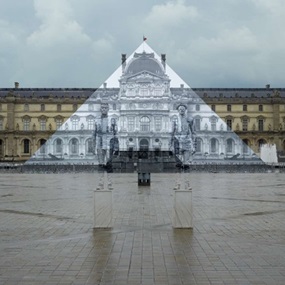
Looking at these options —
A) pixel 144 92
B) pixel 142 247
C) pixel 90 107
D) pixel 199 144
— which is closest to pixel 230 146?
pixel 199 144

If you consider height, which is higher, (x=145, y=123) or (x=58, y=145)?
(x=145, y=123)

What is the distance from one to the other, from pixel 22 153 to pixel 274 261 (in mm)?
76465

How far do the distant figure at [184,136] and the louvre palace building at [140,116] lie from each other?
37.8 inches

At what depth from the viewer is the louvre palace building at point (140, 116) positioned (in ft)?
237

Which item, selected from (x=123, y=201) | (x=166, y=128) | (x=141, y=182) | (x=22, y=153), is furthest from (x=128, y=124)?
(x=123, y=201)

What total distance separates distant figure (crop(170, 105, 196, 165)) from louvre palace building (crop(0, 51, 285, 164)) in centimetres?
96

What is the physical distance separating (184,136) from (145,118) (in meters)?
9.59

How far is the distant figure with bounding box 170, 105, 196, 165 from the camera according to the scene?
64775mm

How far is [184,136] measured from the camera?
7006cm

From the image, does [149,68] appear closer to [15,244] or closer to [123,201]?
[123,201]

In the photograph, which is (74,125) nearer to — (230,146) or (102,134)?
(102,134)

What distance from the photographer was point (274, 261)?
24.2ft

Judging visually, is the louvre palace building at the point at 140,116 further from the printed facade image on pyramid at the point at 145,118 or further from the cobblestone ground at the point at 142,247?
the cobblestone ground at the point at 142,247

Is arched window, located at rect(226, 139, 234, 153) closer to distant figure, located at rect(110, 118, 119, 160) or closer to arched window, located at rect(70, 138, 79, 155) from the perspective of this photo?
distant figure, located at rect(110, 118, 119, 160)
